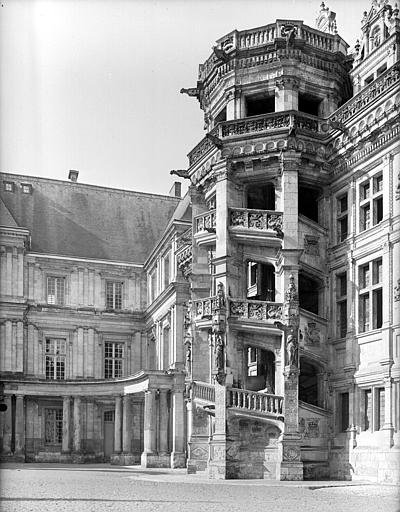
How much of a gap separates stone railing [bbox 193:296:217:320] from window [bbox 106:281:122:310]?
2213 centimetres

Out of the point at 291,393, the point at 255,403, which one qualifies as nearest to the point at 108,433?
the point at 255,403

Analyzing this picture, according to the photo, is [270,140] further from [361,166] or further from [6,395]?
[6,395]

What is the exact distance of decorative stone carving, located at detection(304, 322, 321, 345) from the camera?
25.2 m

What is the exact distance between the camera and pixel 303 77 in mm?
27109

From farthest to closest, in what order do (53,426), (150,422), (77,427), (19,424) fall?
1. (53,426)
2. (77,427)
3. (19,424)
4. (150,422)

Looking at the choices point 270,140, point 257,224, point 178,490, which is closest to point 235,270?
point 257,224

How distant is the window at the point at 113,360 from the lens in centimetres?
4788

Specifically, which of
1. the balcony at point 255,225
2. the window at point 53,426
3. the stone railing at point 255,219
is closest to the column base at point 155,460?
the window at point 53,426

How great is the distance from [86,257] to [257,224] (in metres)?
25.2

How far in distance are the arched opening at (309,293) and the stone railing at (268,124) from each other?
4.54 metres

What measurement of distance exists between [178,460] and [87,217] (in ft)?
66.8

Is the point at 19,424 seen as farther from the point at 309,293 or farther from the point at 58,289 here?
the point at 309,293

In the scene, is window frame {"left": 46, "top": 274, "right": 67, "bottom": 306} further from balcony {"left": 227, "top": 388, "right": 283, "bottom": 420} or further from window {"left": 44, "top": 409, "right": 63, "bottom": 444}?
balcony {"left": 227, "top": 388, "right": 283, "bottom": 420}

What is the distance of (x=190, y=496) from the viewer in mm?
17594
